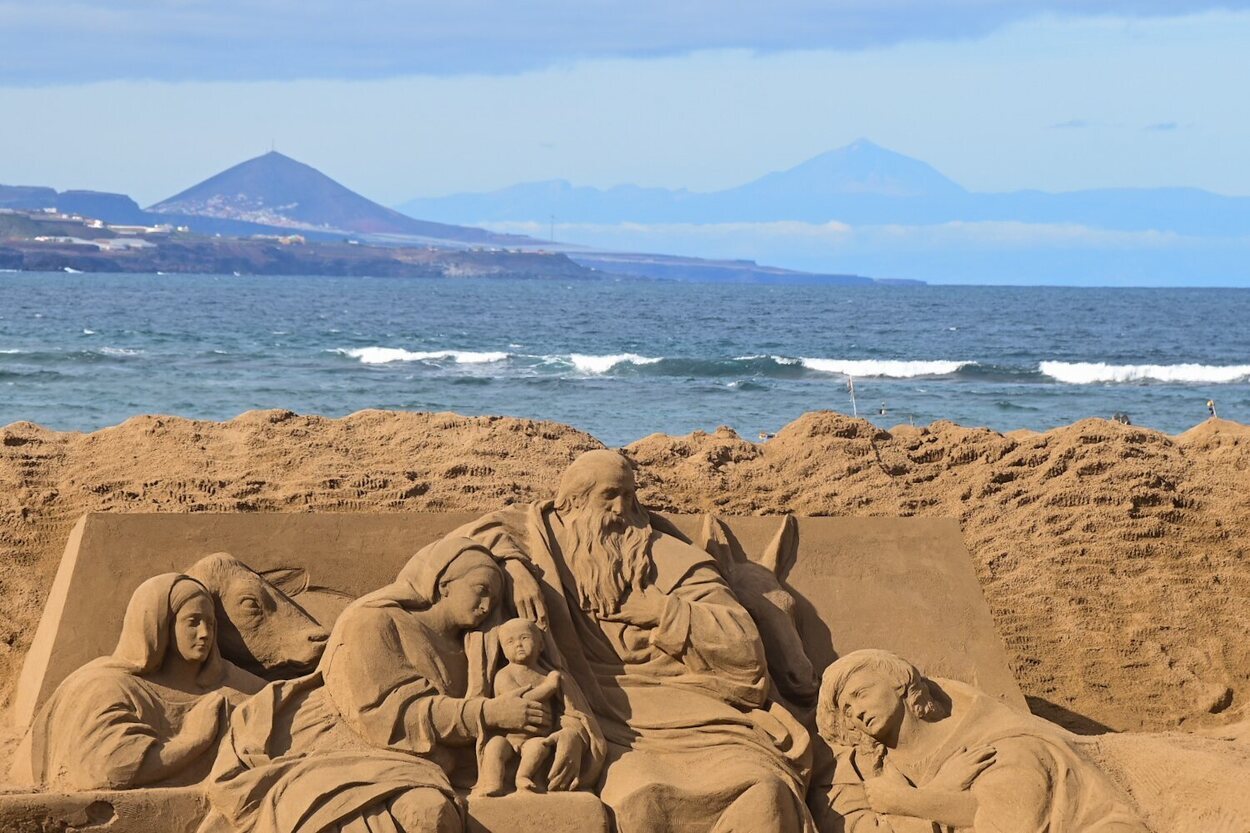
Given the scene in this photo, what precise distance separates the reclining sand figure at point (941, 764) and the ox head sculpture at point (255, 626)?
2.18 meters

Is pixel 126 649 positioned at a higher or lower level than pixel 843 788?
higher

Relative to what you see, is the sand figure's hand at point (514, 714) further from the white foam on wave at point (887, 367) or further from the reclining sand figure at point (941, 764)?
the white foam on wave at point (887, 367)

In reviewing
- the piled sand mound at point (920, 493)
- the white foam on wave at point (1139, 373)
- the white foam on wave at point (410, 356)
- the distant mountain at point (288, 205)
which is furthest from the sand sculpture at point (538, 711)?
the distant mountain at point (288, 205)

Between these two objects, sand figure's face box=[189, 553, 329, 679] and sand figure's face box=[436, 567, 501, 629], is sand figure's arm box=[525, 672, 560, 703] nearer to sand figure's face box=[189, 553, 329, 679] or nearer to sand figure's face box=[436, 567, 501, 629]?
sand figure's face box=[436, 567, 501, 629]

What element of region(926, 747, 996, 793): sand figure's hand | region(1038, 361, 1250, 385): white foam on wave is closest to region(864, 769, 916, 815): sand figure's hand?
region(926, 747, 996, 793): sand figure's hand

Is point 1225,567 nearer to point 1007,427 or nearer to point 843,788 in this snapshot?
point 843,788

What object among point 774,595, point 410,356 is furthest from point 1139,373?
point 774,595

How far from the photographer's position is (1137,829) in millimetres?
6633

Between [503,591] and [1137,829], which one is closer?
[1137,829]

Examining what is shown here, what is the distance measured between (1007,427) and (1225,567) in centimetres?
1393

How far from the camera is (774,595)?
7785 mm

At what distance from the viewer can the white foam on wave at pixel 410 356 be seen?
33.0 m

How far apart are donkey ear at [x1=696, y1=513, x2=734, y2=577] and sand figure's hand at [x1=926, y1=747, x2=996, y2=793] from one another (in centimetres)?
138

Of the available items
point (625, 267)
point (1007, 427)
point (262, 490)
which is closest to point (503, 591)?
point (262, 490)
